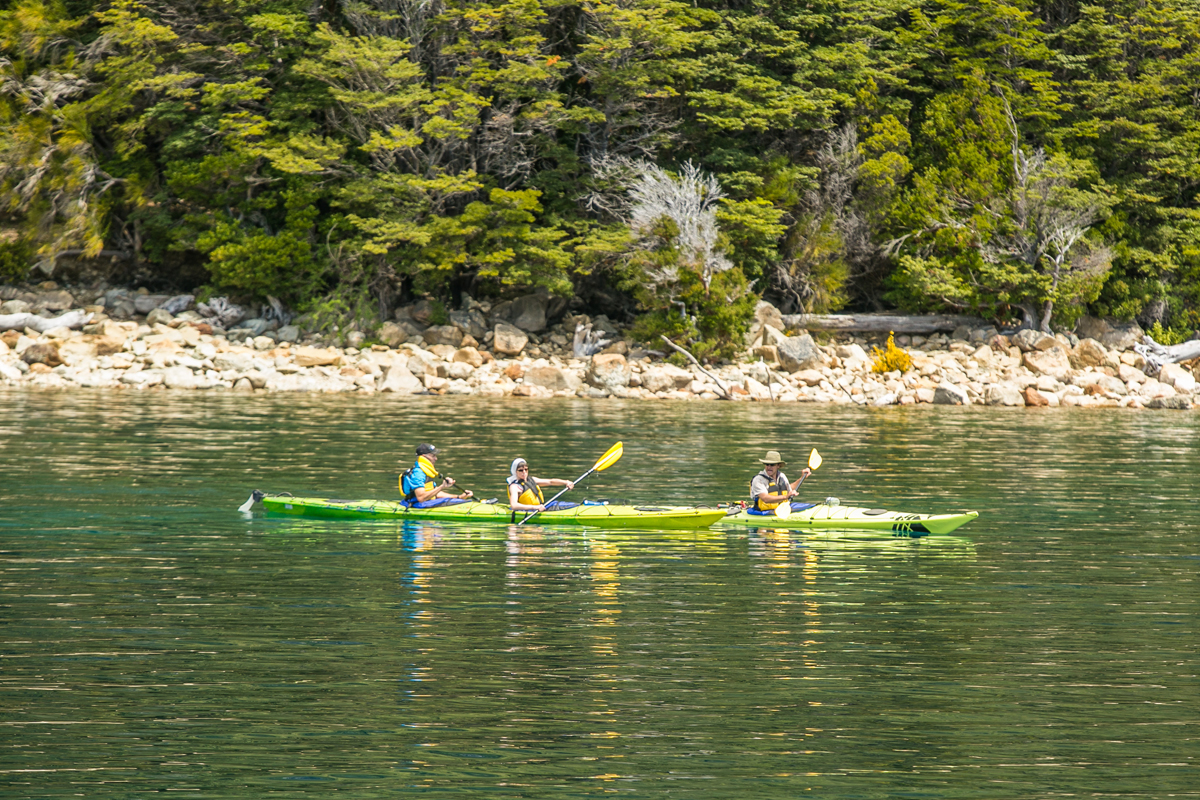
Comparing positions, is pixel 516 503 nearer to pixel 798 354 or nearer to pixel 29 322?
pixel 798 354

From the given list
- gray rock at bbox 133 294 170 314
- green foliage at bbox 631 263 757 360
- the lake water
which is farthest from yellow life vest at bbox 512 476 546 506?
gray rock at bbox 133 294 170 314

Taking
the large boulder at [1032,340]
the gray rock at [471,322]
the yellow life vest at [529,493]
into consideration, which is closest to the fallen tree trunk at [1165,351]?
the large boulder at [1032,340]

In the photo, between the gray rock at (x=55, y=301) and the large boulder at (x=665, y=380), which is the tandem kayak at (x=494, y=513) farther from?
the gray rock at (x=55, y=301)

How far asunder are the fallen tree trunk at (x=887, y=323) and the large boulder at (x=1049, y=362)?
2.99 metres

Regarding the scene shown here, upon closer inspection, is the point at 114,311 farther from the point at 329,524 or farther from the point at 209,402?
the point at 329,524

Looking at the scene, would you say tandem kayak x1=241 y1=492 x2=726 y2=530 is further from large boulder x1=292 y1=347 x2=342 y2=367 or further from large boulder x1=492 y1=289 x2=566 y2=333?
large boulder x1=492 y1=289 x2=566 y2=333

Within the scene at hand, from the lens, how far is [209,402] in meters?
30.1

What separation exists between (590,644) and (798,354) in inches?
1096

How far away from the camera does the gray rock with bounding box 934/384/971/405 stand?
34.2m

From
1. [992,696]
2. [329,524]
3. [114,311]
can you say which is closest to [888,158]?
[114,311]

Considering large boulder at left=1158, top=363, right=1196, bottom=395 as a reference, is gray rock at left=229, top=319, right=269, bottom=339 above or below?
above

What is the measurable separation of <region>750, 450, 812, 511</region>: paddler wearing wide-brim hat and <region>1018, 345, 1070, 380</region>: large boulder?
23.0 meters

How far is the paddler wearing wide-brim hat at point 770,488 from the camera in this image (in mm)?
15336

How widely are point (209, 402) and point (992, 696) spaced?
25.2 m
